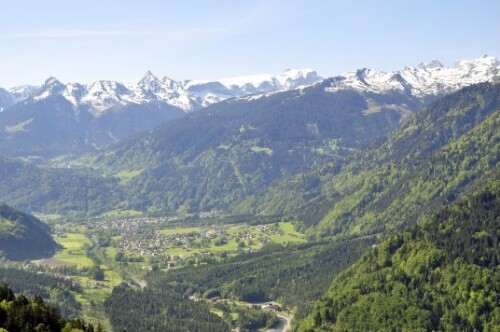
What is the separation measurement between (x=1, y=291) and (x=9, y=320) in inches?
804

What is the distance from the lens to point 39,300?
15550 cm

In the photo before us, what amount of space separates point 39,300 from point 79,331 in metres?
16.8

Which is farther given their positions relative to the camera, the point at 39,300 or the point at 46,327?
the point at 39,300

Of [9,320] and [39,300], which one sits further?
[39,300]

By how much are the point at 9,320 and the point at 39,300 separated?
14.3m

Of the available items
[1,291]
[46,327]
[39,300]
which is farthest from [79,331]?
[1,291]

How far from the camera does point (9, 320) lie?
141 meters

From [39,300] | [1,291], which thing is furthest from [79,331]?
[1,291]

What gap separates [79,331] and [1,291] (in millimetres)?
27395

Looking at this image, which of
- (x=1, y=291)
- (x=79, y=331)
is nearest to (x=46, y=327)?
(x=79, y=331)

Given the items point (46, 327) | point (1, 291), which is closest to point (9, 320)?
point (46, 327)

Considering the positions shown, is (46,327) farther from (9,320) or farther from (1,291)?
(1,291)

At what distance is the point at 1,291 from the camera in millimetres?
159875

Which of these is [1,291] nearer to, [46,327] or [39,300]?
[39,300]
